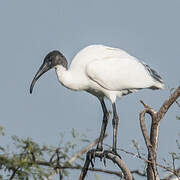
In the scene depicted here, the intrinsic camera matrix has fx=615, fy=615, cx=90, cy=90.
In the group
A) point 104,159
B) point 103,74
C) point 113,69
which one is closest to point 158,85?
point 113,69

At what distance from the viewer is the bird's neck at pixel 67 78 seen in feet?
23.7

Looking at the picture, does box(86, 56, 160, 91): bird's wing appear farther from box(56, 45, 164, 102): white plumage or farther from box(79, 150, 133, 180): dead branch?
box(79, 150, 133, 180): dead branch

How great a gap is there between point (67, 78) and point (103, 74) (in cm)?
43

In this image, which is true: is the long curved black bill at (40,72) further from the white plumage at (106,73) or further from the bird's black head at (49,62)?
the white plumage at (106,73)

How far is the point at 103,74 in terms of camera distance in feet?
23.8

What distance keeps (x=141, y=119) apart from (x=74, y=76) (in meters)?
2.29

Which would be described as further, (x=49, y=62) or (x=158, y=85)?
(x=158, y=85)

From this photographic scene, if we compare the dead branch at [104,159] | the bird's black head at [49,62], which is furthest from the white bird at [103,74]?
the dead branch at [104,159]

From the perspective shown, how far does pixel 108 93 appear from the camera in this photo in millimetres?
7273

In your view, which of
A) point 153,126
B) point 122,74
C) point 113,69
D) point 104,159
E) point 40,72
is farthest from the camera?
point 122,74

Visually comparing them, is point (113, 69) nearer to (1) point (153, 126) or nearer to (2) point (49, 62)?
(2) point (49, 62)

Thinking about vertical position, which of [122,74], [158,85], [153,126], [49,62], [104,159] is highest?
[49,62]

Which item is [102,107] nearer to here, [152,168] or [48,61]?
[48,61]

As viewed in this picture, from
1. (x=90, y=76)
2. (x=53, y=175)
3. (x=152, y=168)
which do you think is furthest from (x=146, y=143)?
(x=90, y=76)
